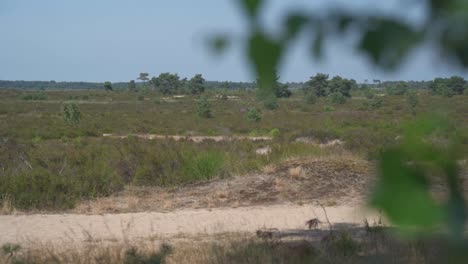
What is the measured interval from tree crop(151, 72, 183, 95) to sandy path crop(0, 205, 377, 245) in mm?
113765

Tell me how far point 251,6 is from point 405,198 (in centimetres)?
39

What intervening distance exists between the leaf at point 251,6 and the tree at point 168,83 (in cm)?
12244

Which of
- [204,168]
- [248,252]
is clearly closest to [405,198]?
[248,252]

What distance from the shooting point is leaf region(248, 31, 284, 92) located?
3.34 ft

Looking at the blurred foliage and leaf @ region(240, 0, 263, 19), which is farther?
leaf @ region(240, 0, 263, 19)

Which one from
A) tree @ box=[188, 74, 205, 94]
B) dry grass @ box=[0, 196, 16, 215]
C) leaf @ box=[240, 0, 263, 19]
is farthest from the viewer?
tree @ box=[188, 74, 205, 94]

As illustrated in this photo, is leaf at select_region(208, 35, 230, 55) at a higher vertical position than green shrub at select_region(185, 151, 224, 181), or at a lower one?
higher

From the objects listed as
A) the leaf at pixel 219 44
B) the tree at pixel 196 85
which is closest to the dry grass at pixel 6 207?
the leaf at pixel 219 44

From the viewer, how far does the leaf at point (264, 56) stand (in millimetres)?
1017

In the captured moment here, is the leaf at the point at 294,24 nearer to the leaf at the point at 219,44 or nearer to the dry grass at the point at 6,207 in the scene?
the leaf at the point at 219,44

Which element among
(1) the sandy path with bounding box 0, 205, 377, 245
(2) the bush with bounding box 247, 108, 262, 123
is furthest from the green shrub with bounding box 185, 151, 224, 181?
(2) the bush with bounding box 247, 108, 262, 123

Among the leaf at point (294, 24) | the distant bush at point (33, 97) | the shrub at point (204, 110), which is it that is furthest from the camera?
the distant bush at point (33, 97)

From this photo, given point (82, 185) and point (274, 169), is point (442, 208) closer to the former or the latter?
point (82, 185)

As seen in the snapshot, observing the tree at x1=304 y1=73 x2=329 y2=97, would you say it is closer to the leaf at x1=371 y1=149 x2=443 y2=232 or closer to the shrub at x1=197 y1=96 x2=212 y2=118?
the shrub at x1=197 y1=96 x2=212 y2=118
